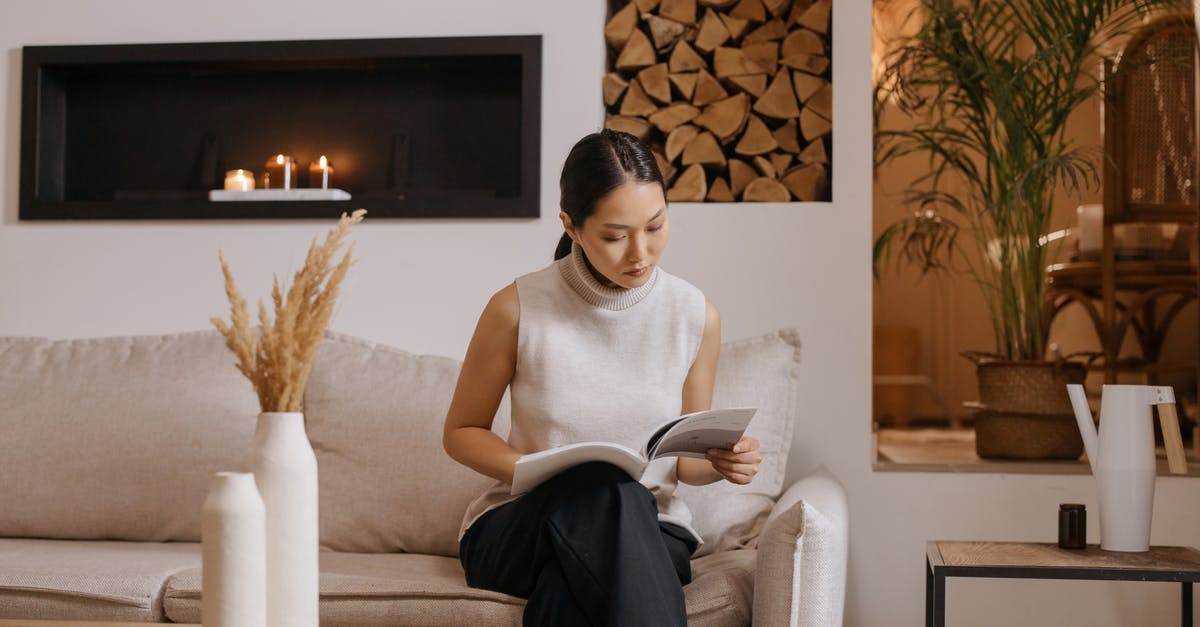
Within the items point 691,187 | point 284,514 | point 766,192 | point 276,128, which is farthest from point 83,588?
point 766,192

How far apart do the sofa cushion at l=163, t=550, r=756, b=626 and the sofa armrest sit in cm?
12

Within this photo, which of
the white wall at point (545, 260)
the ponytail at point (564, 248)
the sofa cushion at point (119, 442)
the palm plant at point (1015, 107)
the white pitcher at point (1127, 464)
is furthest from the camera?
the palm plant at point (1015, 107)

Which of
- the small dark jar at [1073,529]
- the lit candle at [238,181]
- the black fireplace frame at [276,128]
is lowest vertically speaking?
the small dark jar at [1073,529]

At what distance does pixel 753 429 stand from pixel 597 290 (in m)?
0.56

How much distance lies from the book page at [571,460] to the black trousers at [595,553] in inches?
0.7

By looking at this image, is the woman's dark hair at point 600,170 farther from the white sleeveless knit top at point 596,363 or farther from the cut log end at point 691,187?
the cut log end at point 691,187

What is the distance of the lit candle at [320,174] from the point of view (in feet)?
9.56

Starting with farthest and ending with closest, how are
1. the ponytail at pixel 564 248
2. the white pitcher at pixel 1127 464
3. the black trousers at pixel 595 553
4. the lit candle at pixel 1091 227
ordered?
the lit candle at pixel 1091 227, the ponytail at pixel 564 248, the white pitcher at pixel 1127 464, the black trousers at pixel 595 553

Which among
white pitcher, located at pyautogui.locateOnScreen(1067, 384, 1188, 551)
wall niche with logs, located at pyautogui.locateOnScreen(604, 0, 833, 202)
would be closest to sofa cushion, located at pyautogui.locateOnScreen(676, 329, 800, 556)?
wall niche with logs, located at pyautogui.locateOnScreen(604, 0, 833, 202)

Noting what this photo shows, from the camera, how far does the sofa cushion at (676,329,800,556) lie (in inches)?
86.9

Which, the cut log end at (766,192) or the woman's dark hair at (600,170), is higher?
the cut log end at (766,192)

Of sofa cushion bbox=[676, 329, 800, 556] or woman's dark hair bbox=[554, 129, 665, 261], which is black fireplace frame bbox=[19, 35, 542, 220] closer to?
sofa cushion bbox=[676, 329, 800, 556]

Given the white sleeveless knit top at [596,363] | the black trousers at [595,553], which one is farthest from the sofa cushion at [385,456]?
the black trousers at [595,553]

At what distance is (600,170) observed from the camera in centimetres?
185
